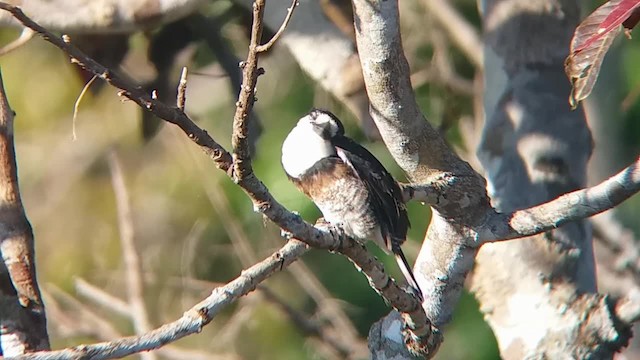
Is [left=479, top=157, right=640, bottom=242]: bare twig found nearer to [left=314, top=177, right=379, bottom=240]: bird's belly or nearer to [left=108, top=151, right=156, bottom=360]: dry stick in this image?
[left=314, top=177, right=379, bottom=240]: bird's belly

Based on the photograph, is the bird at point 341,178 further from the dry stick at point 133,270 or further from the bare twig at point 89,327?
the bare twig at point 89,327

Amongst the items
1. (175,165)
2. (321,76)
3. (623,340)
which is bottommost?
(623,340)

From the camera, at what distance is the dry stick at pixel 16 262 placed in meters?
2.16

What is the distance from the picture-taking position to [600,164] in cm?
378

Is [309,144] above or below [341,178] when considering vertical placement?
above

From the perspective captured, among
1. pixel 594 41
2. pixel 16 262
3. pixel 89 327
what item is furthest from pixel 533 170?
pixel 89 327

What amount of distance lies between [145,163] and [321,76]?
2.55 m

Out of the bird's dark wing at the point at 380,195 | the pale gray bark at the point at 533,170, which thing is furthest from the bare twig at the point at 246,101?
the pale gray bark at the point at 533,170

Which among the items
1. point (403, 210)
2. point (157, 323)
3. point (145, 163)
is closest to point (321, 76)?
point (403, 210)

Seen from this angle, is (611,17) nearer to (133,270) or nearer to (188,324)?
(188,324)

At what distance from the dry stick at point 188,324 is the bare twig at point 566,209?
420 mm

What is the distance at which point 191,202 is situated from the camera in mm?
4910

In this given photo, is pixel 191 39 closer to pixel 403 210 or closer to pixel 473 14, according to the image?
pixel 403 210

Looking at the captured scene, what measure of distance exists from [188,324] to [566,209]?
70 cm
